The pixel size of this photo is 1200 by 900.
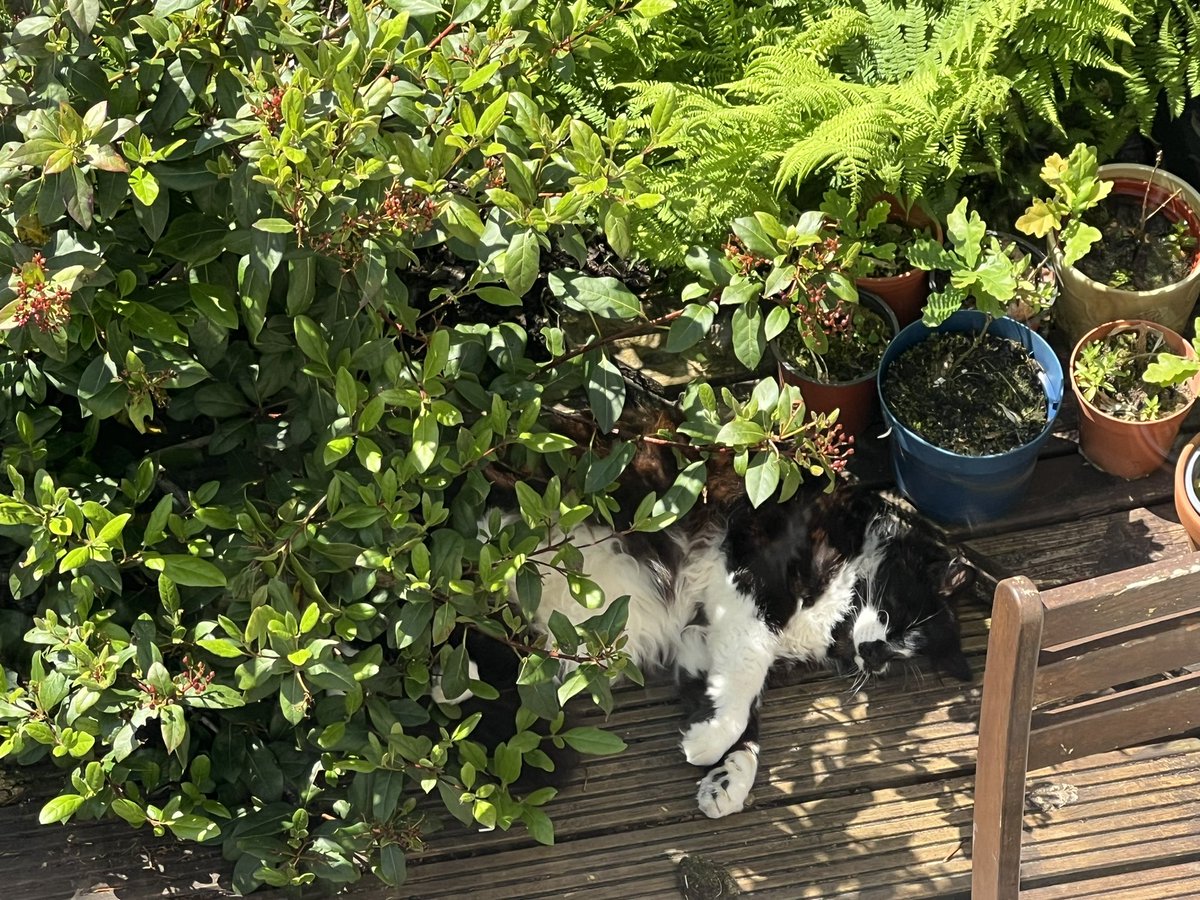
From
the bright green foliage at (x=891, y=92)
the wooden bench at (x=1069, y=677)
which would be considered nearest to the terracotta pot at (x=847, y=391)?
the bright green foliage at (x=891, y=92)

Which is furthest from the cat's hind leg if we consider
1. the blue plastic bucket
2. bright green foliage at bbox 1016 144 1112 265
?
bright green foliage at bbox 1016 144 1112 265

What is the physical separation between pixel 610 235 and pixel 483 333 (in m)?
0.39

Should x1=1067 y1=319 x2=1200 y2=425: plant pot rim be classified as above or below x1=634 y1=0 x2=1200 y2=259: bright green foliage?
below

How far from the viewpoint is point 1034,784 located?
224 centimetres

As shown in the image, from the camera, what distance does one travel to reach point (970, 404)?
2424 mm

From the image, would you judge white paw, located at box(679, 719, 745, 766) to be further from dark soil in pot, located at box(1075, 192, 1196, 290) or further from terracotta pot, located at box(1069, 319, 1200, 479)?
dark soil in pot, located at box(1075, 192, 1196, 290)

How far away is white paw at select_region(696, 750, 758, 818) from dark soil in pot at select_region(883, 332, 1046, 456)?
0.76 m

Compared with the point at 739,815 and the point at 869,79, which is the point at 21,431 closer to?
the point at 739,815

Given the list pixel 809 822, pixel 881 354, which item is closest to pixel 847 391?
pixel 881 354

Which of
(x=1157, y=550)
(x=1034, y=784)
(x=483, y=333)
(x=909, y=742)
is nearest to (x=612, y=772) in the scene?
(x=909, y=742)

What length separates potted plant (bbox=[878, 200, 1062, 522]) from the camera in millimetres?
2369

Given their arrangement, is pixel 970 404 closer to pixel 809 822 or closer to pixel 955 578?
pixel 955 578

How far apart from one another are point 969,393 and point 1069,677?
3.53 ft

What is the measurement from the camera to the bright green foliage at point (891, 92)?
2.16 metres
